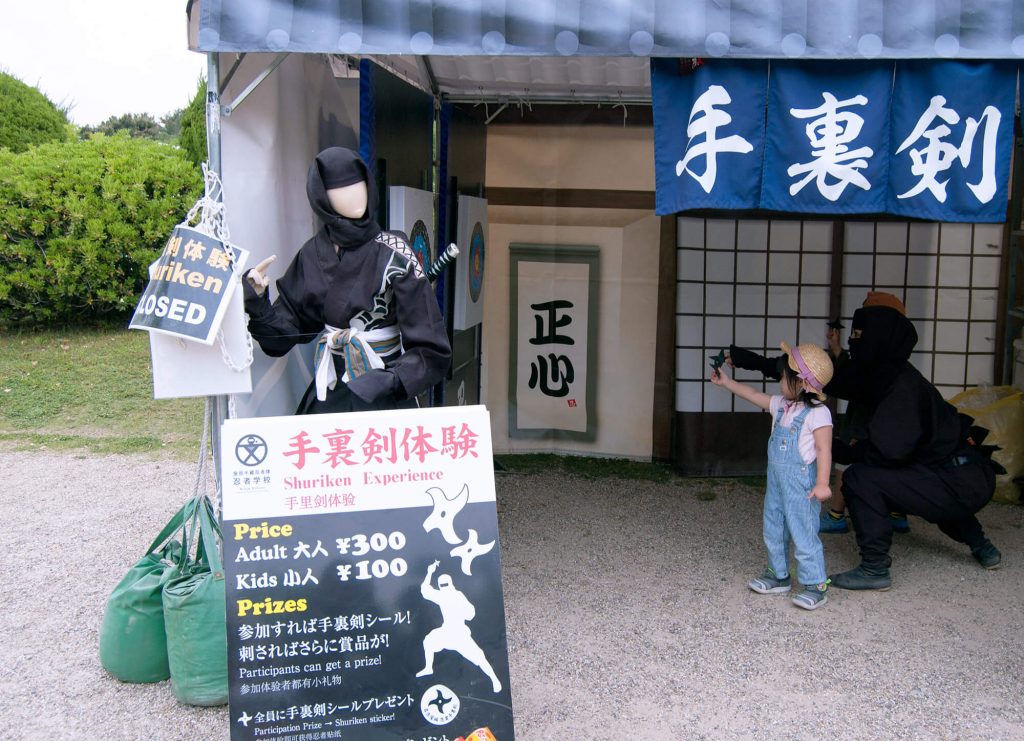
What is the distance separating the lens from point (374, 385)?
145 inches

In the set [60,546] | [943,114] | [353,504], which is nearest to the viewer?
[353,504]

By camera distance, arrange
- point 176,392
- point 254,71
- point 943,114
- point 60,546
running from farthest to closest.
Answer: point 60,546, point 254,71, point 943,114, point 176,392

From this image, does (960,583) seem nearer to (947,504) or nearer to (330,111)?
(947,504)

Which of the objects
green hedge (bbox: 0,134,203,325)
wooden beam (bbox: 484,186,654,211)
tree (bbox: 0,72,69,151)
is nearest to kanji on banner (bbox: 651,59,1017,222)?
Answer: wooden beam (bbox: 484,186,654,211)

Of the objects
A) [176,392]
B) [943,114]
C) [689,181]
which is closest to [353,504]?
[176,392]

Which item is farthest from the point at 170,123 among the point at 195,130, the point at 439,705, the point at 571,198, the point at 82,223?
the point at 439,705

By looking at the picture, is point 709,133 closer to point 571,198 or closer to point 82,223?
point 571,198

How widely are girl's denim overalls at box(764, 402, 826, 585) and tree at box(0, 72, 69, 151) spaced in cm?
960

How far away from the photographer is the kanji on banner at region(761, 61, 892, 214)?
390 cm

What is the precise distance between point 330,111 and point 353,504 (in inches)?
101

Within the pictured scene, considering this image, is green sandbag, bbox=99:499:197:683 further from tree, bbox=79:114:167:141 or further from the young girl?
tree, bbox=79:114:167:141

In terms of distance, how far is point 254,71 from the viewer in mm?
4148

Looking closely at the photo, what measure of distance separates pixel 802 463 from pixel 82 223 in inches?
293

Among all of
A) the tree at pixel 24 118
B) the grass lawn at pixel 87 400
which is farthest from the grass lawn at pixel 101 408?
the tree at pixel 24 118
